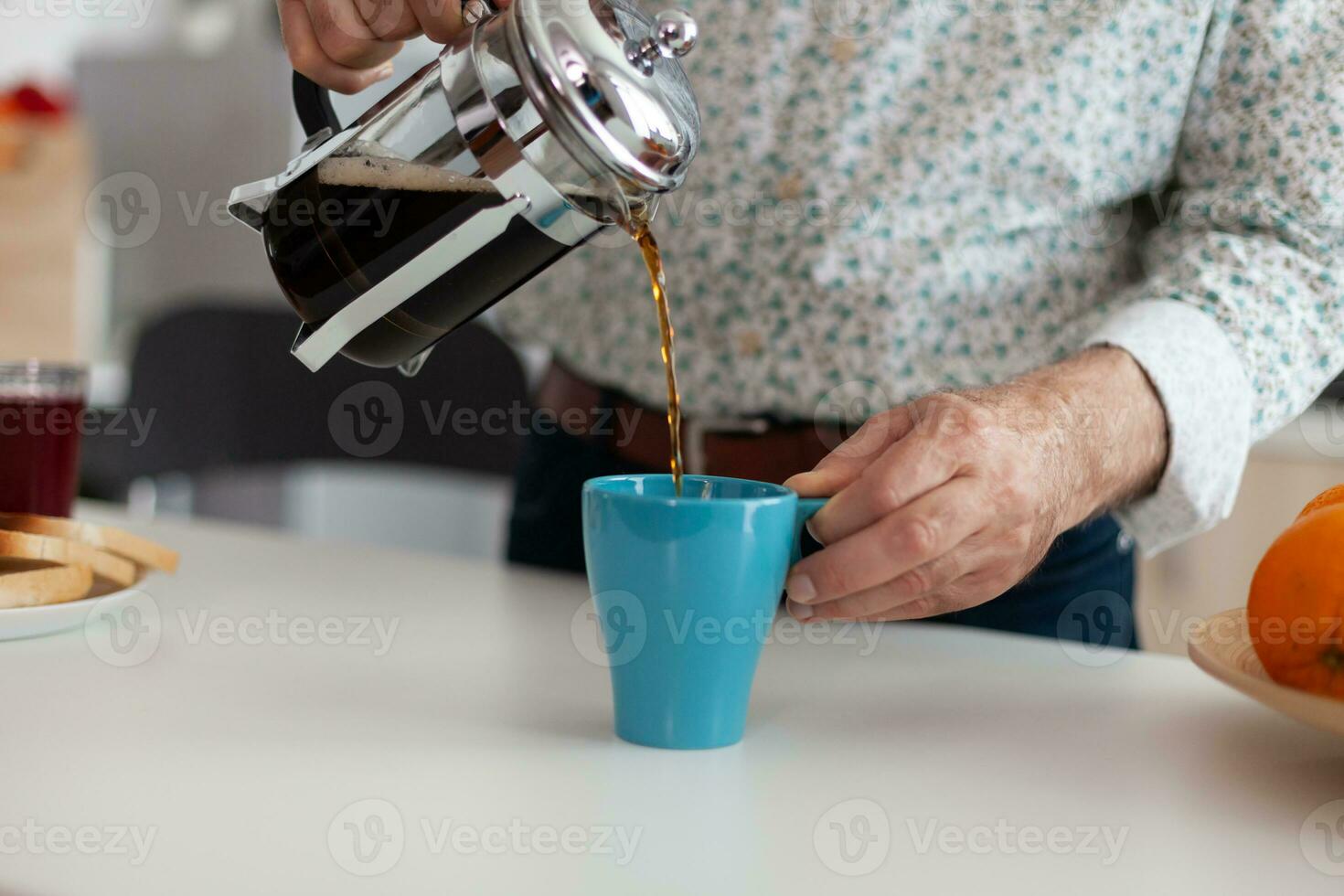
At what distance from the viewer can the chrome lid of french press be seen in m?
0.50

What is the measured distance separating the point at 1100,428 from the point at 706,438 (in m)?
0.34

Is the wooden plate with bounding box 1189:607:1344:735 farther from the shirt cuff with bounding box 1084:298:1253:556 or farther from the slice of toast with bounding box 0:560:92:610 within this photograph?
the slice of toast with bounding box 0:560:92:610

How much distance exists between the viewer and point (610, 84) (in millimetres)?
503

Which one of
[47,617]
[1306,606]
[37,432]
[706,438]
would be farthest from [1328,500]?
[37,432]

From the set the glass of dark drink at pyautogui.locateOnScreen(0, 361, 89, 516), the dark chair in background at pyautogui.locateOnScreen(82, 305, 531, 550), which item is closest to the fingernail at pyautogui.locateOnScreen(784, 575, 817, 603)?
the glass of dark drink at pyautogui.locateOnScreen(0, 361, 89, 516)

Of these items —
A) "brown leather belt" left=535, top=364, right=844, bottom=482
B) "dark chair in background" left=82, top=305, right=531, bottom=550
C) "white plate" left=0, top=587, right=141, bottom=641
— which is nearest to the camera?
"white plate" left=0, top=587, right=141, bottom=641

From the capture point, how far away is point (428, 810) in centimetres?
47

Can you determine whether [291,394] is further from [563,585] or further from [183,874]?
[183,874]

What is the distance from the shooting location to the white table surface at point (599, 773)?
43 cm

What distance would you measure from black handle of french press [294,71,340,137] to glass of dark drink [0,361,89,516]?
0.93 feet

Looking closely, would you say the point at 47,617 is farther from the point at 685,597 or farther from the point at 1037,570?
the point at 1037,570

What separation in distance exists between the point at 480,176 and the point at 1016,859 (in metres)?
0.34

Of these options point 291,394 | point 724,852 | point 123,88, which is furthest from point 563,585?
point 123,88

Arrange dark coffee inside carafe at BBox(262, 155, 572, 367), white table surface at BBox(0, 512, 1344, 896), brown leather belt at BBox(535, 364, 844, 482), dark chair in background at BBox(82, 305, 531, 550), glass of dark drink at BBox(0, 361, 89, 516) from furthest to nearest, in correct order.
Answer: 1. dark chair in background at BBox(82, 305, 531, 550)
2. brown leather belt at BBox(535, 364, 844, 482)
3. glass of dark drink at BBox(0, 361, 89, 516)
4. dark coffee inside carafe at BBox(262, 155, 572, 367)
5. white table surface at BBox(0, 512, 1344, 896)
